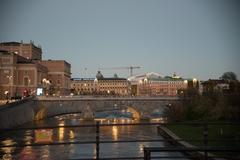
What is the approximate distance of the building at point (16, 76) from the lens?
8581cm

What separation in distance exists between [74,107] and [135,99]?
31.4 feet

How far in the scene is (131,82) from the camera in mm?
184625

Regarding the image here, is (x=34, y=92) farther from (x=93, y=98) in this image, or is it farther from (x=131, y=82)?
(x=131, y=82)

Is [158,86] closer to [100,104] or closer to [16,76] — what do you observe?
[16,76]

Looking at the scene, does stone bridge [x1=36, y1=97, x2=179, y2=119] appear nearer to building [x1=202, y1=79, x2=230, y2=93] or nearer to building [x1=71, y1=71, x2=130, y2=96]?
building [x1=202, y1=79, x2=230, y2=93]

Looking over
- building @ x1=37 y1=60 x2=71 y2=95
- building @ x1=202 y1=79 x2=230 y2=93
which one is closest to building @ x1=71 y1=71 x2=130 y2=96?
building @ x1=37 y1=60 x2=71 y2=95

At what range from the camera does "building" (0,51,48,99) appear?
3378 inches

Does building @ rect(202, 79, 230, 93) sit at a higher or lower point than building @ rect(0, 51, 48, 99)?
lower

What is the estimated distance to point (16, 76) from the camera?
292 ft

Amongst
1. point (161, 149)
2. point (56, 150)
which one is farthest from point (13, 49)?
point (161, 149)

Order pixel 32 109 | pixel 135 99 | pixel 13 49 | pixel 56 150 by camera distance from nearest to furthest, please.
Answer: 1. pixel 56 150
2. pixel 32 109
3. pixel 135 99
4. pixel 13 49

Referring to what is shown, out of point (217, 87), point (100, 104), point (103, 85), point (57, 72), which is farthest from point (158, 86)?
point (217, 87)

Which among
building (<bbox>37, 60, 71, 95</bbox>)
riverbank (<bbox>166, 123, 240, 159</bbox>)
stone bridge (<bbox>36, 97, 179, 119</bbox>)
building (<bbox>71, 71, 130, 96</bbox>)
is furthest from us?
building (<bbox>71, 71, 130, 96</bbox>)

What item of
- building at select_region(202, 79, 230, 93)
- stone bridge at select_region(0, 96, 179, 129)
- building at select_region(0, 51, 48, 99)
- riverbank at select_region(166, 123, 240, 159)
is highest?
building at select_region(0, 51, 48, 99)
